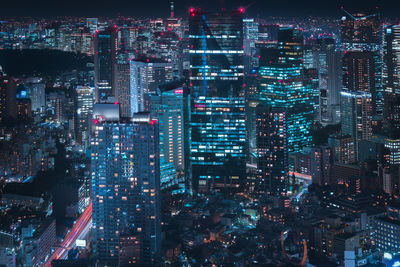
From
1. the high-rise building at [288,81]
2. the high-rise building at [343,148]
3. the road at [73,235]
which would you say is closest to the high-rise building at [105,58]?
the high-rise building at [288,81]

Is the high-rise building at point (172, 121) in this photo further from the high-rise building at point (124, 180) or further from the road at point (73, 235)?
the high-rise building at point (124, 180)

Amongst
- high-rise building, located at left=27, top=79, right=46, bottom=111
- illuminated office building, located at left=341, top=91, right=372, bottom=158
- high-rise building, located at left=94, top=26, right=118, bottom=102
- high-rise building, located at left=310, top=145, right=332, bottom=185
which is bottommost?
high-rise building, located at left=310, top=145, right=332, bottom=185

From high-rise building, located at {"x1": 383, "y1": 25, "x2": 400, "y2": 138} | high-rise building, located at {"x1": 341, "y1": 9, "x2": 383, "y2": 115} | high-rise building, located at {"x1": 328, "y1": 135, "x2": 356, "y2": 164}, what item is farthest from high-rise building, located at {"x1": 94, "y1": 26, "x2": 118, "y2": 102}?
high-rise building, located at {"x1": 383, "y1": 25, "x2": 400, "y2": 138}

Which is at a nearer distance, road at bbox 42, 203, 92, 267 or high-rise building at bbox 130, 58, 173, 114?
road at bbox 42, 203, 92, 267

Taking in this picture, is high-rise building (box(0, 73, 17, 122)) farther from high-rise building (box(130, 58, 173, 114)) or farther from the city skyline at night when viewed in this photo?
high-rise building (box(130, 58, 173, 114))

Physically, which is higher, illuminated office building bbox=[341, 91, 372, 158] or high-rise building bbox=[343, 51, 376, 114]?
high-rise building bbox=[343, 51, 376, 114]

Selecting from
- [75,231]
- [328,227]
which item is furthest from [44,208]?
[328,227]
